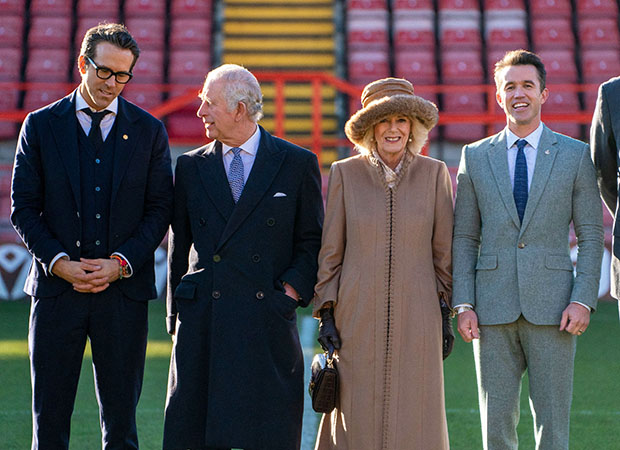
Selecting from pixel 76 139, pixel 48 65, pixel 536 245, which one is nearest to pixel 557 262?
pixel 536 245

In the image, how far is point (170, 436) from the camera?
3.42 metres

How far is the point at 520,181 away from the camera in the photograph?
3426 mm

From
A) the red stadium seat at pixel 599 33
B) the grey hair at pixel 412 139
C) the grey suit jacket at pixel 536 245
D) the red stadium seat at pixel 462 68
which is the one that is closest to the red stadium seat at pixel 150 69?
the red stadium seat at pixel 462 68

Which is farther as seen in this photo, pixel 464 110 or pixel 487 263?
pixel 464 110

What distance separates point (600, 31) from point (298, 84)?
13.1 feet

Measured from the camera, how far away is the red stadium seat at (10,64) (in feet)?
39.6

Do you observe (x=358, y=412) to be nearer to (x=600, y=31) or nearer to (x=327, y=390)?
(x=327, y=390)

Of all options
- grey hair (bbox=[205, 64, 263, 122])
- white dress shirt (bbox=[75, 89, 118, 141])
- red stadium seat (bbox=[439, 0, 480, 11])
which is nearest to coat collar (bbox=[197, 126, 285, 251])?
grey hair (bbox=[205, 64, 263, 122])

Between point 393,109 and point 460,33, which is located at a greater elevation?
point 460,33

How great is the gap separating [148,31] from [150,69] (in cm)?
79

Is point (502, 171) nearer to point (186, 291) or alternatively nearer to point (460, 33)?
point (186, 291)

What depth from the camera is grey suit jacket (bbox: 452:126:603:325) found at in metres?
3.33

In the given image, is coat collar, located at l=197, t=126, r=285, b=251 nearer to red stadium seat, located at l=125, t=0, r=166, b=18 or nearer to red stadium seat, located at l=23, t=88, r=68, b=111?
red stadium seat, located at l=23, t=88, r=68, b=111

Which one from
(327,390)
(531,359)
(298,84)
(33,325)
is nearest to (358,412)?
(327,390)
